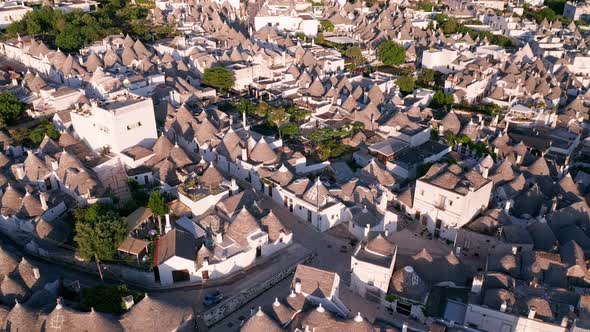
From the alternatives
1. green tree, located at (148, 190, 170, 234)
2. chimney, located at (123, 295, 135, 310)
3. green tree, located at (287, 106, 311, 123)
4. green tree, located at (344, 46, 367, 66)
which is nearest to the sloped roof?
chimney, located at (123, 295, 135, 310)

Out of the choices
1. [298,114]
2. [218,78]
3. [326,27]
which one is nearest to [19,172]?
[218,78]

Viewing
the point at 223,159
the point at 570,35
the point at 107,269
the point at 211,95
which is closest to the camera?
the point at 107,269

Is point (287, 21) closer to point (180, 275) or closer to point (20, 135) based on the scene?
point (20, 135)

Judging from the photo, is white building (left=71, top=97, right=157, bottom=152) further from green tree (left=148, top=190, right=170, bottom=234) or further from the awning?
the awning

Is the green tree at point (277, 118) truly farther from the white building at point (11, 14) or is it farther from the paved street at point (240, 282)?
the white building at point (11, 14)

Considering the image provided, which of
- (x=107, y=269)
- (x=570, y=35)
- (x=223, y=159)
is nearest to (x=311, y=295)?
(x=107, y=269)

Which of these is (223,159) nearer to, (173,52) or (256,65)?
(256,65)
